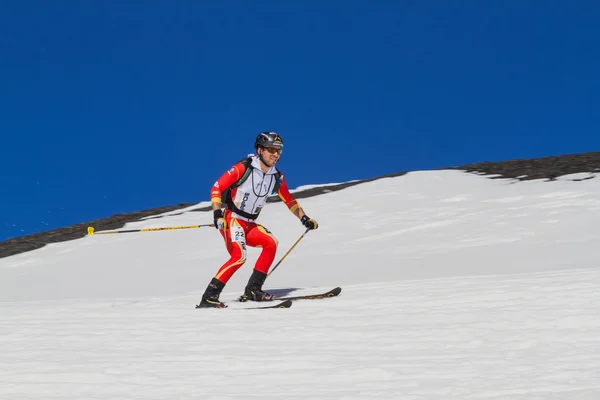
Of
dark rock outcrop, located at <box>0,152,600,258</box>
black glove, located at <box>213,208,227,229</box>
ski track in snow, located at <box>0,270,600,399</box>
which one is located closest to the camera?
ski track in snow, located at <box>0,270,600,399</box>

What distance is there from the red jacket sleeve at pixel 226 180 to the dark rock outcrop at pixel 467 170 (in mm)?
12330

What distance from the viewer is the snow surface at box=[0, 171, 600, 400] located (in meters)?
3.89

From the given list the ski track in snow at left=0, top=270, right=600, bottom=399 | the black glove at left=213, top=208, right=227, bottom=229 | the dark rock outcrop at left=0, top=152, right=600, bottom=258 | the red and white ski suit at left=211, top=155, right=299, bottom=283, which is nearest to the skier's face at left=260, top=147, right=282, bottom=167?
the red and white ski suit at left=211, top=155, right=299, bottom=283

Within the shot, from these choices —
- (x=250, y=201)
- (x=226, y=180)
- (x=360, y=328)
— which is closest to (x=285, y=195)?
(x=250, y=201)

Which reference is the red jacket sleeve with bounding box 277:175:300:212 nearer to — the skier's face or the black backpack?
the skier's face

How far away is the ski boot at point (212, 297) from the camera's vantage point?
788 cm

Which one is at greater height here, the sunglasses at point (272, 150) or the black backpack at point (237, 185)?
the sunglasses at point (272, 150)

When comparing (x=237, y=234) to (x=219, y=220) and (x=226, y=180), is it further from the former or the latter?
(x=226, y=180)

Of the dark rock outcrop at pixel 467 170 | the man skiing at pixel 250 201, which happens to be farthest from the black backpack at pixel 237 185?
the dark rock outcrop at pixel 467 170

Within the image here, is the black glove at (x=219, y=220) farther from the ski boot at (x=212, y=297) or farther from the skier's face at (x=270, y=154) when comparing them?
the skier's face at (x=270, y=154)

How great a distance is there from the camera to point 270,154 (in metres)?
8.66

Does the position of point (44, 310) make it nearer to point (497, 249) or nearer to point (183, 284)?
point (183, 284)

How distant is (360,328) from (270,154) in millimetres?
3499

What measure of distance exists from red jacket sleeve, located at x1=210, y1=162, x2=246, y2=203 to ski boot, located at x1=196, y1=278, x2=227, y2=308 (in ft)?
3.32
